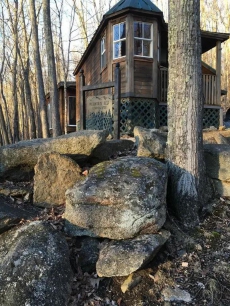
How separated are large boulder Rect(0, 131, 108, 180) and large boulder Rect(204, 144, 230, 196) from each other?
170cm

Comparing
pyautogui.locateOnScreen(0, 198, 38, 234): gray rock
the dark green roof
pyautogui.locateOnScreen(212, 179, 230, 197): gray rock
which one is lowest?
pyautogui.locateOnScreen(0, 198, 38, 234): gray rock

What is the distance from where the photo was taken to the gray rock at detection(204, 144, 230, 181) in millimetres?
4219

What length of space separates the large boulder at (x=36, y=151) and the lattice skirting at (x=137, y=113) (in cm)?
567

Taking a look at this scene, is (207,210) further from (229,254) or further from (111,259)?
(111,259)

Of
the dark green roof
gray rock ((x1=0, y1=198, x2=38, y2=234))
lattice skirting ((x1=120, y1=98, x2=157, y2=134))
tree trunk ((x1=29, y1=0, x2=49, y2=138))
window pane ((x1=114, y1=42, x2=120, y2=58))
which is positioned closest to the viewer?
gray rock ((x1=0, y1=198, x2=38, y2=234))

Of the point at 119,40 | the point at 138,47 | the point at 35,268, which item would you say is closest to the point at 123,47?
the point at 119,40

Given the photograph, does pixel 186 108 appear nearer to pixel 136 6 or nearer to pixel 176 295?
pixel 176 295

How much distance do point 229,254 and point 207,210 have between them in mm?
778

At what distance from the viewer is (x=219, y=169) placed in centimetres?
426

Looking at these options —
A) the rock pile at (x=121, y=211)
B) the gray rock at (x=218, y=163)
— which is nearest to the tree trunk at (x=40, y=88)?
the gray rock at (x=218, y=163)

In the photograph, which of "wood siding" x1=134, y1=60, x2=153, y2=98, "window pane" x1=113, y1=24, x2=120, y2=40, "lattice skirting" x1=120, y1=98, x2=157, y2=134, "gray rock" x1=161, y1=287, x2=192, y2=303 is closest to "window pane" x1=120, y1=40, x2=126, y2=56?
"window pane" x1=113, y1=24, x2=120, y2=40

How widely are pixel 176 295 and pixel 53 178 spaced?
7.35ft

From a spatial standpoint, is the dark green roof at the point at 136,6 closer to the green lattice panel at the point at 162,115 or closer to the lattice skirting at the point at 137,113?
the lattice skirting at the point at 137,113

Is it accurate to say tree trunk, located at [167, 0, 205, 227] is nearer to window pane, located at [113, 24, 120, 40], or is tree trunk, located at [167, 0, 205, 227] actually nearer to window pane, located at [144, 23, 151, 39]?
window pane, located at [144, 23, 151, 39]
